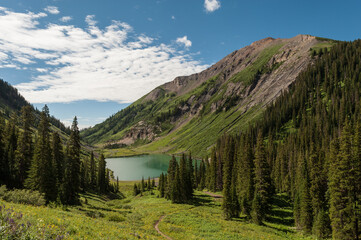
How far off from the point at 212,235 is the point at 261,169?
25414 mm

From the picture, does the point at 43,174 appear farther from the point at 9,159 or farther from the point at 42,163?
the point at 9,159

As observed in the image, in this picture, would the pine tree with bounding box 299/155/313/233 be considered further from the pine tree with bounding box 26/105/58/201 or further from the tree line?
the pine tree with bounding box 26/105/58/201

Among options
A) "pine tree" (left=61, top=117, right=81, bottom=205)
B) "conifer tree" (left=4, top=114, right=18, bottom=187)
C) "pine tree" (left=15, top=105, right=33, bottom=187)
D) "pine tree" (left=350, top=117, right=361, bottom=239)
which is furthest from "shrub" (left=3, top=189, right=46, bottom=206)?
"pine tree" (left=350, top=117, right=361, bottom=239)

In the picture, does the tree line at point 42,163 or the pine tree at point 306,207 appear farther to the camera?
the tree line at point 42,163

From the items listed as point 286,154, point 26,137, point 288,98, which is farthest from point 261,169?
point 288,98

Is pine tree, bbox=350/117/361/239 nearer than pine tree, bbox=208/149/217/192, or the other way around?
pine tree, bbox=350/117/361/239

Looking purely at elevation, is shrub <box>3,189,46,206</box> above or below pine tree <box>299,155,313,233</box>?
above

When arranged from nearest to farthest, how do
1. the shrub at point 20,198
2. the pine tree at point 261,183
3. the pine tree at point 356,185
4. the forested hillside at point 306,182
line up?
the shrub at point 20,198 < the pine tree at point 356,185 < the forested hillside at point 306,182 < the pine tree at point 261,183

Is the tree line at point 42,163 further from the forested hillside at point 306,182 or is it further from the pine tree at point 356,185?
the pine tree at point 356,185

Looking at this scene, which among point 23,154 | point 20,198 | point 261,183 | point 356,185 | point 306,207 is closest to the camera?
point 20,198

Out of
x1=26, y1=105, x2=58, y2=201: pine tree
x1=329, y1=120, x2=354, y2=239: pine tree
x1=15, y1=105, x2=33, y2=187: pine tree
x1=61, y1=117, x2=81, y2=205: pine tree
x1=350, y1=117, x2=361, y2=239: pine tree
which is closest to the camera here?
x1=350, y1=117, x2=361, y2=239: pine tree

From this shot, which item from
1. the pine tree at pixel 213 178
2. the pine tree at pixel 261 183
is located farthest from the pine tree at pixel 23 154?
the pine tree at pixel 213 178

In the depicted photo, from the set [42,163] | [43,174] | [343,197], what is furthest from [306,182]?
[42,163]

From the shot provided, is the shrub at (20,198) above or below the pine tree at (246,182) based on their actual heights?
above
